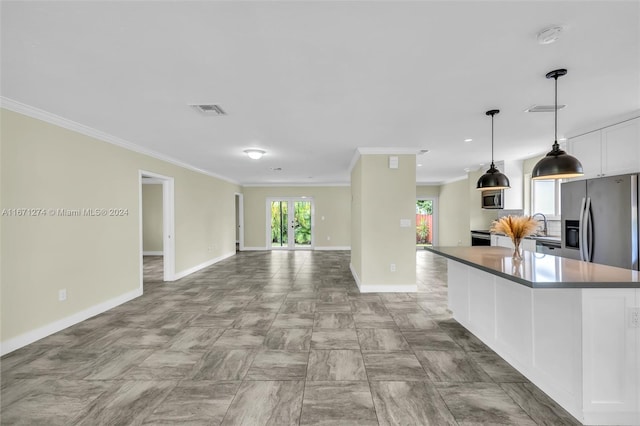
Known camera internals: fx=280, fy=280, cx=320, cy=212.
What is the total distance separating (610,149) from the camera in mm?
3480

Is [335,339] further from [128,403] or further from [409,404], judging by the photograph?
[128,403]

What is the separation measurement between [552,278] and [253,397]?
226 centimetres

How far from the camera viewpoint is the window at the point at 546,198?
205 inches

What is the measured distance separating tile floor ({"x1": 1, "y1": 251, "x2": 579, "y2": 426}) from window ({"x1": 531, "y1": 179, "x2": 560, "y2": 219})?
312cm

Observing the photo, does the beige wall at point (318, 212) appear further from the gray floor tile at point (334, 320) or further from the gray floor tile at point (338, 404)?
the gray floor tile at point (338, 404)

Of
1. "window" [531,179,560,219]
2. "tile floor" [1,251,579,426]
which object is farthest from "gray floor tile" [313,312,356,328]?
"window" [531,179,560,219]

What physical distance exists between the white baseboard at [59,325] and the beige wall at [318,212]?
5.94 metres

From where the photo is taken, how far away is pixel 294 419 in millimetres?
1896

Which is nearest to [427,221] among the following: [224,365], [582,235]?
[582,235]

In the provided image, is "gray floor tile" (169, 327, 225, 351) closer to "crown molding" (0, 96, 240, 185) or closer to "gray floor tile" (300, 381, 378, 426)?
"gray floor tile" (300, 381, 378, 426)

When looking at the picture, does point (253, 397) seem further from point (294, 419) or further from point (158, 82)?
point (158, 82)

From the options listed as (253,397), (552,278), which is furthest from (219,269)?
(552,278)

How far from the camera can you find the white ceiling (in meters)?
1.59

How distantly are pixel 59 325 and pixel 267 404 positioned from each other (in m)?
2.98
